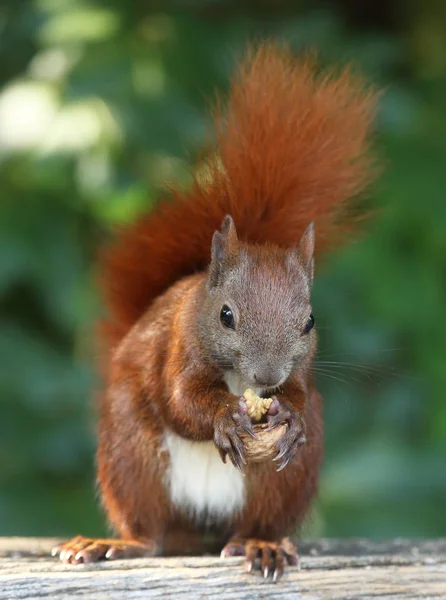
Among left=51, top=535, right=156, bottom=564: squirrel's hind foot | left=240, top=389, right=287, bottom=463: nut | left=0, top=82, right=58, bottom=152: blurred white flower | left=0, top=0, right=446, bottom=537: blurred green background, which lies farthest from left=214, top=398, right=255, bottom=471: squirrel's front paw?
left=0, top=82, right=58, bottom=152: blurred white flower

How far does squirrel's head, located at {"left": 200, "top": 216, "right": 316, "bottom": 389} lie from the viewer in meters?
1.63

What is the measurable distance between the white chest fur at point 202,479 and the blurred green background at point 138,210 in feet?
2.11

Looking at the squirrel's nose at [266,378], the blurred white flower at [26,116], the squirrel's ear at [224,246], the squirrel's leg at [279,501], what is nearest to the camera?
the squirrel's nose at [266,378]

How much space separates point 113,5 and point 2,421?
1.07 metres

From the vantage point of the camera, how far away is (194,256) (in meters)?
2.06

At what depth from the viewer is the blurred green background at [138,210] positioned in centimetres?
268

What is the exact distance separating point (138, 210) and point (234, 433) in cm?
102

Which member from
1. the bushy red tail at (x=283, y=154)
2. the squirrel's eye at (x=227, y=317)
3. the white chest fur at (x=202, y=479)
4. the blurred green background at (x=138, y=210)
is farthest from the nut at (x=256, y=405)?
the blurred green background at (x=138, y=210)

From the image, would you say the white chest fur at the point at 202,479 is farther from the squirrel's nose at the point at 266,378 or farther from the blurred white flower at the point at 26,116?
the blurred white flower at the point at 26,116

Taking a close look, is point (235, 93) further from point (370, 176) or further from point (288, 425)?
point (288, 425)

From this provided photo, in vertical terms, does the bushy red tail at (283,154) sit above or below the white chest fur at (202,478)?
above

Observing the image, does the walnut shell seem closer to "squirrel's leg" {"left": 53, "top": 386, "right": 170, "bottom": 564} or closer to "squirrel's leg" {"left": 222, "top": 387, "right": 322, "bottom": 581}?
"squirrel's leg" {"left": 222, "top": 387, "right": 322, "bottom": 581}

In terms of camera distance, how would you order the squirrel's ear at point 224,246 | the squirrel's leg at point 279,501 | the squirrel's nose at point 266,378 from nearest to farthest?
the squirrel's nose at point 266,378 → the squirrel's ear at point 224,246 → the squirrel's leg at point 279,501

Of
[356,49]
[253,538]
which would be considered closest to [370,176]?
[253,538]
